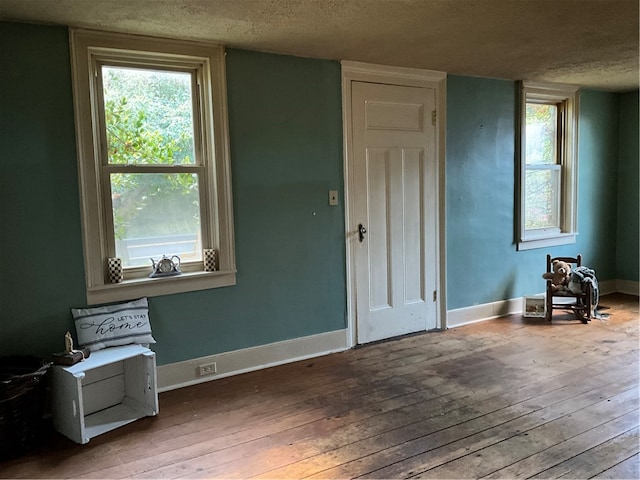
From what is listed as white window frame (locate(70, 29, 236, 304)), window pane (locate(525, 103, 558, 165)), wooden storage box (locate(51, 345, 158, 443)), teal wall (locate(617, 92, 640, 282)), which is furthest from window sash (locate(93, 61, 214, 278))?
teal wall (locate(617, 92, 640, 282))

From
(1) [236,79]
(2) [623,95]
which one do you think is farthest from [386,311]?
(2) [623,95]

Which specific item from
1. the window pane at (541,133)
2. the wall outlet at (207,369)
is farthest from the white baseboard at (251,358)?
the window pane at (541,133)

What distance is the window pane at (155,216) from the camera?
122 inches

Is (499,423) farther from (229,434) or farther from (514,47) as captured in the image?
(514,47)

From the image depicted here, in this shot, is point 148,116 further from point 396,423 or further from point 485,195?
point 485,195

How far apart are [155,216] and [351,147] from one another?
5.18 ft

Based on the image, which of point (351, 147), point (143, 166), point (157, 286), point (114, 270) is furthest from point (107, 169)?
point (351, 147)

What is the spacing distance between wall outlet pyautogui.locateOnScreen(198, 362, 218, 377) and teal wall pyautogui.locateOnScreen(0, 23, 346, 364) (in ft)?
0.28

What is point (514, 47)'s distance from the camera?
351 cm

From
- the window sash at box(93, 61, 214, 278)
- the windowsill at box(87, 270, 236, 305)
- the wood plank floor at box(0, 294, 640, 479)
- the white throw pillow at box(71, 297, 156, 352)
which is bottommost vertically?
the wood plank floor at box(0, 294, 640, 479)

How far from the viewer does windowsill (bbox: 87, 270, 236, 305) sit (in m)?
2.97

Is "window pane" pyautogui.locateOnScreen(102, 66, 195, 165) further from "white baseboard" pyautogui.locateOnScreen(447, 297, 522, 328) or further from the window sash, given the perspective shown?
"white baseboard" pyautogui.locateOnScreen(447, 297, 522, 328)

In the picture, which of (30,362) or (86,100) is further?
(86,100)

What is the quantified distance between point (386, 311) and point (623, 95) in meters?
3.89
